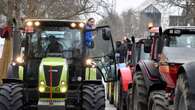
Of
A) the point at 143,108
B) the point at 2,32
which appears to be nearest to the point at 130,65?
the point at 2,32

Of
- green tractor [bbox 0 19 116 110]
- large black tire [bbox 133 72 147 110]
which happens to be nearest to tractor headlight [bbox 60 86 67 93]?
green tractor [bbox 0 19 116 110]

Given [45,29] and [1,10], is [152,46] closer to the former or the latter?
[45,29]

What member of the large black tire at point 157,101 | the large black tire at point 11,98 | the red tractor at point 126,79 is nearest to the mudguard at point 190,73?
the large black tire at point 157,101

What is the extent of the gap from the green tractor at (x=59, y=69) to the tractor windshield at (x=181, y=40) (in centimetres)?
173

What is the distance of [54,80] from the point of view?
33.5 ft

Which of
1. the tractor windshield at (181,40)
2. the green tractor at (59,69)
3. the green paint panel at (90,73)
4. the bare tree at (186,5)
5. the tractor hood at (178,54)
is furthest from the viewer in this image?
the bare tree at (186,5)

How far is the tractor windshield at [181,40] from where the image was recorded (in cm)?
895

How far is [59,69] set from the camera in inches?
402

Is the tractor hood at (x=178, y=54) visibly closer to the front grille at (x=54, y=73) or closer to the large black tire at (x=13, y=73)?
the front grille at (x=54, y=73)

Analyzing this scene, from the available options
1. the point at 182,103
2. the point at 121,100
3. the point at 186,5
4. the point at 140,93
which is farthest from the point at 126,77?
the point at 186,5

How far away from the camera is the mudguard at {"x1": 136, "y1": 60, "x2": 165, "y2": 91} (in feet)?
31.1

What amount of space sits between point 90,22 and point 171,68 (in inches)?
125

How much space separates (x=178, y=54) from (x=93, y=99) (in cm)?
257

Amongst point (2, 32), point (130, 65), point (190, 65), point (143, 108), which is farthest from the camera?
point (130, 65)
